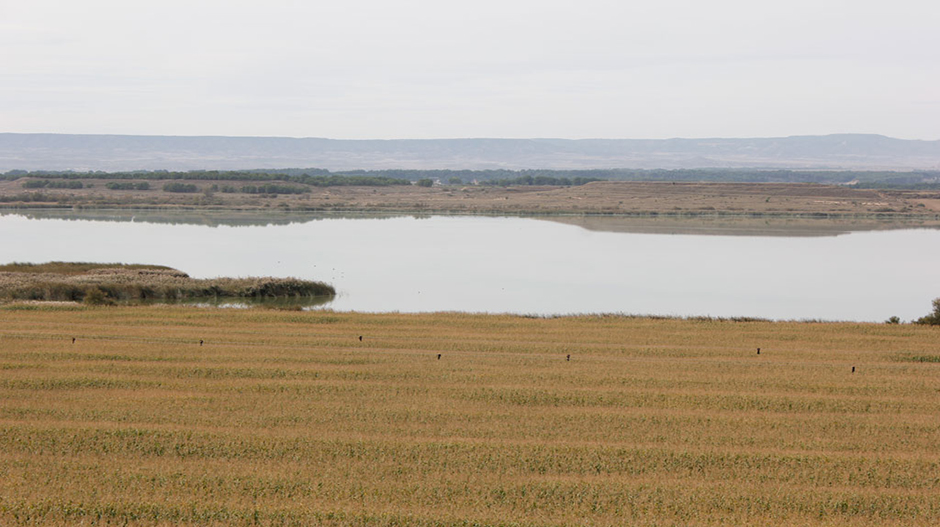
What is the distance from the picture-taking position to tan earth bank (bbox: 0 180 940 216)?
243 feet

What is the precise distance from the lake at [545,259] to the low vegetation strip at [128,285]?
1.91 m

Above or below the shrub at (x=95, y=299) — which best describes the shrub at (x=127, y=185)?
above

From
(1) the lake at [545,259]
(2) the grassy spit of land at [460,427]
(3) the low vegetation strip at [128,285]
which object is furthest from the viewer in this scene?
(1) the lake at [545,259]

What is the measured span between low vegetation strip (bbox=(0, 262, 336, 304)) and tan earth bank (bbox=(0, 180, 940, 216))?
1733 inches

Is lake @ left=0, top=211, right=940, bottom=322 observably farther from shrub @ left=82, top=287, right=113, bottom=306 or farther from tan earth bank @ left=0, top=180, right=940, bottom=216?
tan earth bank @ left=0, top=180, right=940, bottom=216

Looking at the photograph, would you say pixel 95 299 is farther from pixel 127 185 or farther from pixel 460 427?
pixel 127 185

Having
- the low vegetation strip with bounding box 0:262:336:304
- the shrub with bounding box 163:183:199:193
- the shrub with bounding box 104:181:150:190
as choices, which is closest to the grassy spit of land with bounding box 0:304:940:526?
the low vegetation strip with bounding box 0:262:336:304

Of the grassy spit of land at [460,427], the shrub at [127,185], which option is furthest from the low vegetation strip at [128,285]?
the shrub at [127,185]

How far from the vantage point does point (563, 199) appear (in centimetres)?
8950

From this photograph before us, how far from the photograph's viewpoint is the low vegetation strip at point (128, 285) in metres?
24.2

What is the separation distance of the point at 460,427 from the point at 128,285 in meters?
17.5

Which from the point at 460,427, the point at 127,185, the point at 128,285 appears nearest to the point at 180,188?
the point at 127,185

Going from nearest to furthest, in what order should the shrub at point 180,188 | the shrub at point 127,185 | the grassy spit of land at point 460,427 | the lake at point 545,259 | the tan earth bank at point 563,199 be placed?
the grassy spit of land at point 460,427 < the lake at point 545,259 < the tan earth bank at point 563,199 < the shrub at point 180,188 < the shrub at point 127,185

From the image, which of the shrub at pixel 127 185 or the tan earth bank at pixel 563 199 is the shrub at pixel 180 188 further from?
the shrub at pixel 127 185
